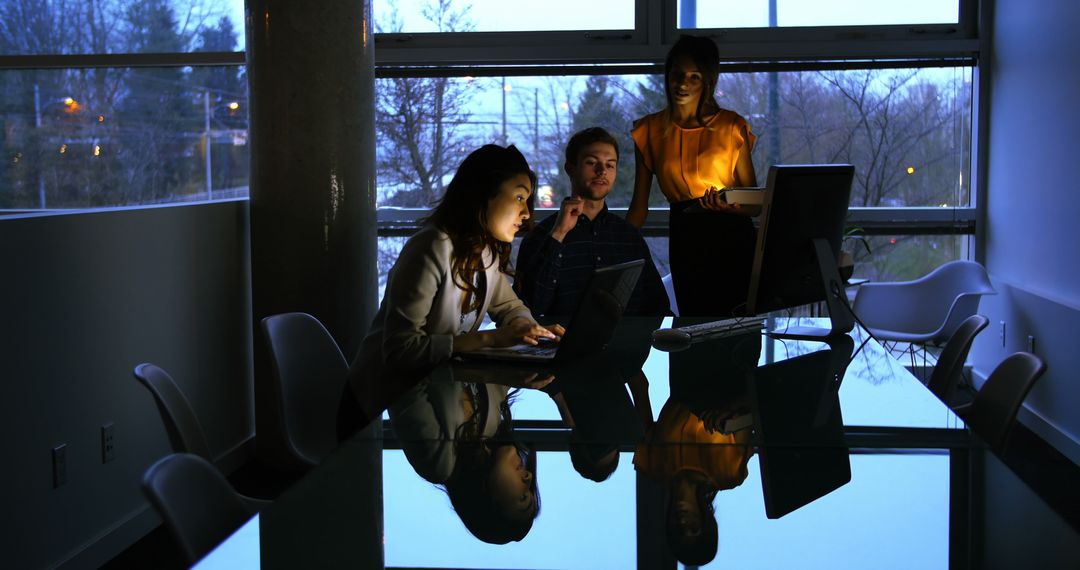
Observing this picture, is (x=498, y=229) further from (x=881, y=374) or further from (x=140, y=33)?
(x=140, y=33)

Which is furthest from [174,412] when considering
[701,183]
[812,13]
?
[812,13]

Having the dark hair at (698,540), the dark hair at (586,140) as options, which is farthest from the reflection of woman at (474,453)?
the dark hair at (586,140)

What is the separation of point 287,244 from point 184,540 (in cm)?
297

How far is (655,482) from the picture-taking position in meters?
1.63

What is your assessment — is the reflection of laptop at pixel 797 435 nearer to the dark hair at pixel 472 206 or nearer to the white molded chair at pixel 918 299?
the dark hair at pixel 472 206

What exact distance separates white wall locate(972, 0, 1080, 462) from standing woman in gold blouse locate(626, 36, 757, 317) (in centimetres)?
172

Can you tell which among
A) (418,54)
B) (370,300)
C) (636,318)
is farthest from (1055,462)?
(418,54)

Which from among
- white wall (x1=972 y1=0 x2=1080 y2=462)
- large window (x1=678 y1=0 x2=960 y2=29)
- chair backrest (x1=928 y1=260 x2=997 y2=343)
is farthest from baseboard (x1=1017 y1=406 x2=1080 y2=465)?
large window (x1=678 y1=0 x2=960 y2=29)

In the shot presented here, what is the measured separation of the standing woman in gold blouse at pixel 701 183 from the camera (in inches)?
158

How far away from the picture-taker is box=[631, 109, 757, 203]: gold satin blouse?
162 inches

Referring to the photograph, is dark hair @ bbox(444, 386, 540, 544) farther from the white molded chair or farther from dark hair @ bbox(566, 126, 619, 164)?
the white molded chair

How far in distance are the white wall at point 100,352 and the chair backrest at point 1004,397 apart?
2.57 metres

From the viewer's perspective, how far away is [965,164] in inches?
248

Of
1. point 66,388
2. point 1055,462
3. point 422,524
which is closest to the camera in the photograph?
point 422,524
